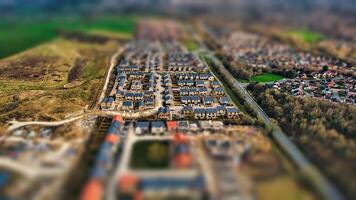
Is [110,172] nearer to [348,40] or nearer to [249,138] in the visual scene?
[249,138]

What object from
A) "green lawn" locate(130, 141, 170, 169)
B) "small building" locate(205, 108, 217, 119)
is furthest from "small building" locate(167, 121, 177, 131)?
"small building" locate(205, 108, 217, 119)

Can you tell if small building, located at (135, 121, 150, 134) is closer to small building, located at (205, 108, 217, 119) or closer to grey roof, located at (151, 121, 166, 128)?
grey roof, located at (151, 121, 166, 128)

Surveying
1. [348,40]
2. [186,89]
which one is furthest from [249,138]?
[348,40]

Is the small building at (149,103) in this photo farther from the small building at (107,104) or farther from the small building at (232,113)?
the small building at (232,113)

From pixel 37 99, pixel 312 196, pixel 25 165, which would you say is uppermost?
pixel 37 99

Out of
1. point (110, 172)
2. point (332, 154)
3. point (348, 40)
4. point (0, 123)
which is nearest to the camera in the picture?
point (110, 172)

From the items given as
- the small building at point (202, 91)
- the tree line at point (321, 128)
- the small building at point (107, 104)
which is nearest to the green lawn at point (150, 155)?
the small building at point (107, 104)
